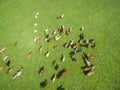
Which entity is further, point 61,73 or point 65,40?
Result: point 65,40

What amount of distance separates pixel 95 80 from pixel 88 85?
18cm

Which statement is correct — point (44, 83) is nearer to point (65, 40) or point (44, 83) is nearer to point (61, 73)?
point (61, 73)

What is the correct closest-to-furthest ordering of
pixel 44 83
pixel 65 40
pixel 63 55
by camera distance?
1. pixel 44 83
2. pixel 63 55
3. pixel 65 40

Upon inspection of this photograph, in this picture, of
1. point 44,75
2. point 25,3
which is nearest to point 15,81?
point 44,75

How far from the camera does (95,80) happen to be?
324cm

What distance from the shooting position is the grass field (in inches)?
132

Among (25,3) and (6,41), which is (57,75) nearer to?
(6,41)

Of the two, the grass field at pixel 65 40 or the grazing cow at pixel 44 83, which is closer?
the grass field at pixel 65 40

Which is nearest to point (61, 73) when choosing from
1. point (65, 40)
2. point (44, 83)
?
point (44, 83)

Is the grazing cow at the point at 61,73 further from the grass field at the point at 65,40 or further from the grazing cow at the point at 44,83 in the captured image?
the grazing cow at the point at 44,83

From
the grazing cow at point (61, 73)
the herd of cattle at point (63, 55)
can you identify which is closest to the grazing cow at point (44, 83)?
the herd of cattle at point (63, 55)

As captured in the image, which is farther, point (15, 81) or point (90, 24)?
point (90, 24)

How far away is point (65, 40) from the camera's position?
428 cm

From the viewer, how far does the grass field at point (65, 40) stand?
3357 mm
